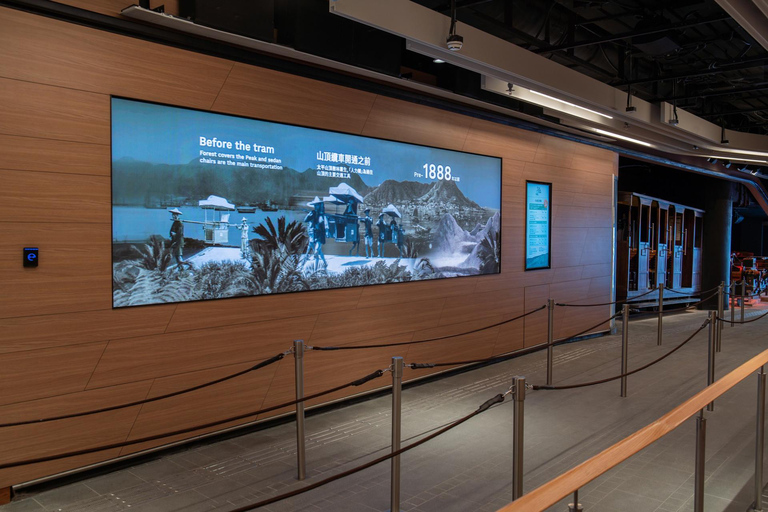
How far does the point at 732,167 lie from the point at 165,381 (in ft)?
46.2

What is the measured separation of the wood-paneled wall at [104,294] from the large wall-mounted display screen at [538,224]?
8.60 ft

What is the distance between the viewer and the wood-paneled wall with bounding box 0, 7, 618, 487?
3.54 m

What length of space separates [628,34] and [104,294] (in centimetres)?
533

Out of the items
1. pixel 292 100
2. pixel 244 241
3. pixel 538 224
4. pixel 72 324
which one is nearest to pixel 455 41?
pixel 292 100

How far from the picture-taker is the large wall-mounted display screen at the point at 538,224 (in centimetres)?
812

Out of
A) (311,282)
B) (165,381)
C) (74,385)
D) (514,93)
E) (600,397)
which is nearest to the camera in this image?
(74,385)

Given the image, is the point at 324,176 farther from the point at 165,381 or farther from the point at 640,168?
the point at 640,168

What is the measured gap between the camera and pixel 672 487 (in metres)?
3.80

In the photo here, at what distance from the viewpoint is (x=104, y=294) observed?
392 cm

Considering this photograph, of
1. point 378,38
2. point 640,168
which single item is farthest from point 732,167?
point 378,38

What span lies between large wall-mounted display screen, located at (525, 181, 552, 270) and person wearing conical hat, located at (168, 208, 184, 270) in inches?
200

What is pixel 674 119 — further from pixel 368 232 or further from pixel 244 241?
pixel 244 241

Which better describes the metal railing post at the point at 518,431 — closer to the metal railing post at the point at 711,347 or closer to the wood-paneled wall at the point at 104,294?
the wood-paneled wall at the point at 104,294

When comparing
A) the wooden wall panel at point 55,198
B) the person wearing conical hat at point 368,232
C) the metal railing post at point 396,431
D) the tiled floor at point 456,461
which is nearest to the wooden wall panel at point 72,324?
the wooden wall panel at point 55,198
